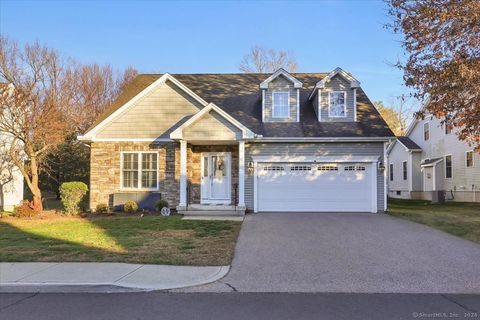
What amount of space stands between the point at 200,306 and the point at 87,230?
831 cm

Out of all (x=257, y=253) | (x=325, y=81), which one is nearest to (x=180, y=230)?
(x=257, y=253)

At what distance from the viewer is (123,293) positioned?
6.94 meters

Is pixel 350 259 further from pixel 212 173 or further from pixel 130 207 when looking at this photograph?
pixel 130 207

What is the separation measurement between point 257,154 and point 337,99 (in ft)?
15.0

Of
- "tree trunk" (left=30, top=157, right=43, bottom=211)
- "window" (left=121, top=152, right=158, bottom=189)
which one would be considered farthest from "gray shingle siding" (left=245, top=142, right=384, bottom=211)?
"tree trunk" (left=30, top=157, right=43, bottom=211)

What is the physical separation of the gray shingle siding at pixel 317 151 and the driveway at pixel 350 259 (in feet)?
11.7

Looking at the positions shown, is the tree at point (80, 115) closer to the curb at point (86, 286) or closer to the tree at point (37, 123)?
the tree at point (37, 123)

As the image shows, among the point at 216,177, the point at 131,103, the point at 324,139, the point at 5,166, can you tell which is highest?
the point at 131,103

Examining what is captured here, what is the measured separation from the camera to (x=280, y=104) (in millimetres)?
19656

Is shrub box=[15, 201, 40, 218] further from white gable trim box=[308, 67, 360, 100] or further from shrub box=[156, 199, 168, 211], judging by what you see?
white gable trim box=[308, 67, 360, 100]

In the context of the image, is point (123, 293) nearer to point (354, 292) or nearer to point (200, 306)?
point (200, 306)

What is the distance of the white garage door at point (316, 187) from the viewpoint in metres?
18.4

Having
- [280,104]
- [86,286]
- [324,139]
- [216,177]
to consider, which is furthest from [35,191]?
[86,286]

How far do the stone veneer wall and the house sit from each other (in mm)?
44
